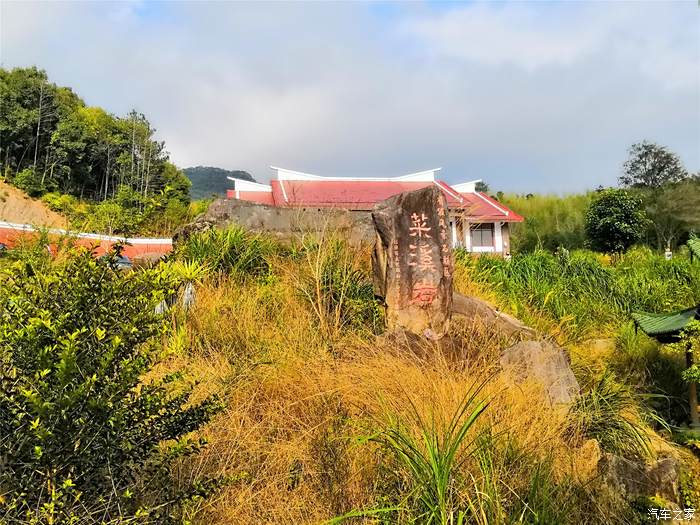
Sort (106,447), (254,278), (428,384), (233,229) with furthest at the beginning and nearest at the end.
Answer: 1. (233,229)
2. (254,278)
3. (428,384)
4. (106,447)

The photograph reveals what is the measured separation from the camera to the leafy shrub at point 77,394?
159 centimetres

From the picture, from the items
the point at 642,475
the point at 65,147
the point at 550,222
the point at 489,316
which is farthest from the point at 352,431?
the point at 65,147

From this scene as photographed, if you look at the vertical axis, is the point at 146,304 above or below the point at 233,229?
below

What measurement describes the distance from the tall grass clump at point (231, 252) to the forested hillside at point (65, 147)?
2552 centimetres

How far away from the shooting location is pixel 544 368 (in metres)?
3.94

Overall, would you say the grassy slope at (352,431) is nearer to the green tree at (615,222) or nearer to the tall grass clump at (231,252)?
the tall grass clump at (231,252)

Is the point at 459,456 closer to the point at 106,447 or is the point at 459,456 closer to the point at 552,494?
the point at 552,494

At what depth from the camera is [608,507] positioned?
258 centimetres

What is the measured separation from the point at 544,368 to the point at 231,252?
3.84 metres

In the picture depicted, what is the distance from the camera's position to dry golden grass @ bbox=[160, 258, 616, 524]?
241 cm

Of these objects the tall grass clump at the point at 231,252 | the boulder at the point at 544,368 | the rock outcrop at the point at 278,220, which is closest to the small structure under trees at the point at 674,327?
the boulder at the point at 544,368

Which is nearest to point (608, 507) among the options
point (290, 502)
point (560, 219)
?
point (290, 502)

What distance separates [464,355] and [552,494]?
1.79 meters

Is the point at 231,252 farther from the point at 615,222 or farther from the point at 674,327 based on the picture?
the point at 615,222
